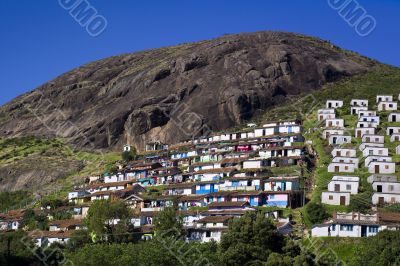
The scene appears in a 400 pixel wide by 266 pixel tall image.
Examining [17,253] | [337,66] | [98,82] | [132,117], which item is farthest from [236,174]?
[98,82]

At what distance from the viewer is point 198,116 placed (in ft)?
406

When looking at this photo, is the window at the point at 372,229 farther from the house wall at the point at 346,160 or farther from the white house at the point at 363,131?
the white house at the point at 363,131

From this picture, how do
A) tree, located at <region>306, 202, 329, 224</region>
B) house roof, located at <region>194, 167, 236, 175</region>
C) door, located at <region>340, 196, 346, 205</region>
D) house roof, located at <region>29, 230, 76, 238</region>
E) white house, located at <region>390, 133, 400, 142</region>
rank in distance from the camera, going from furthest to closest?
white house, located at <region>390, 133, 400, 142</region> < house roof, located at <region>194, 167, 236, 175</region> < house roof, located at <region>29, 230, 76, 238</region> < door, located at <region>340, 196, 346, 205</region> < tree, located at <region>306, 202, 329, 224</region>

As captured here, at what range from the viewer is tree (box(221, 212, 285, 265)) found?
168 ft

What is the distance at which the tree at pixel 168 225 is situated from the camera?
62.9 metres

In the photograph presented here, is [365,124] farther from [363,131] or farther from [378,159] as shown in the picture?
[378,159]

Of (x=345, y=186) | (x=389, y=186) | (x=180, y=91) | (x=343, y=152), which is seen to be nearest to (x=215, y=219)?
(x=345, y=186)

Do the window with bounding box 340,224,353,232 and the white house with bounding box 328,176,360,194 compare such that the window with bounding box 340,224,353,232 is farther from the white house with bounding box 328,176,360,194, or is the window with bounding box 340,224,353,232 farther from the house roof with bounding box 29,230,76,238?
the house roof with bounding box 29,230,76,238

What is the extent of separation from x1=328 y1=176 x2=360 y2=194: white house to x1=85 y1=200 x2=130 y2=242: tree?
21.8 meters

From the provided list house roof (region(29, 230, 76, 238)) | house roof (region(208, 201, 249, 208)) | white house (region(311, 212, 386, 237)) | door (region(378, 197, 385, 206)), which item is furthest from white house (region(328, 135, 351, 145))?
house roof (region(29, 230, 76, 238))

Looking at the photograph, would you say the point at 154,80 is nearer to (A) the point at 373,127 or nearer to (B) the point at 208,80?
(B) the point at 208,80

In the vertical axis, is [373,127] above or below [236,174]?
above

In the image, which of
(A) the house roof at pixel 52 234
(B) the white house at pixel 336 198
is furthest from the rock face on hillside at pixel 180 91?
(B) the white house at pixel 336 198

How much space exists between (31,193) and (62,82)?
65.3 m
